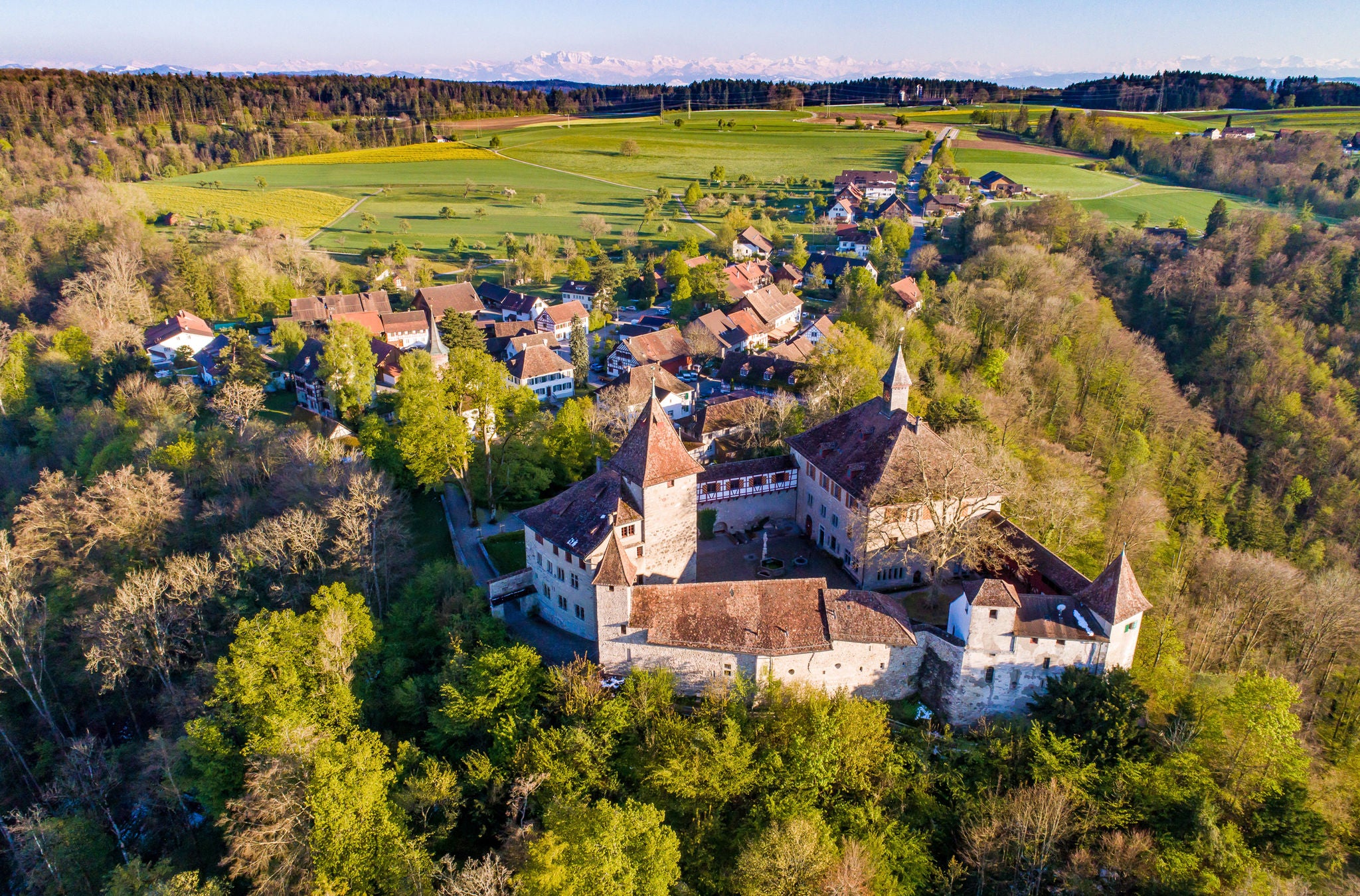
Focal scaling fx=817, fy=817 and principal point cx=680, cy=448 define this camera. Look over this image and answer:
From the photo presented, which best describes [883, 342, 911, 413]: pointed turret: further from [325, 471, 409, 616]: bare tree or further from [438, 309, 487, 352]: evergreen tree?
[438, 309, 487, 352]: evergreen tree

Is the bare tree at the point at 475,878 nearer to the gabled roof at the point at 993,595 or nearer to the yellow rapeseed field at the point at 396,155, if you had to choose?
the gabled roof at the point at 993,595

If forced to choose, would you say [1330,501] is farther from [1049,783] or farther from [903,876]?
[903,876]

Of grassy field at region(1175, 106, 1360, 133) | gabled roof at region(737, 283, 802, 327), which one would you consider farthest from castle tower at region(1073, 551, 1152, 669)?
grassy field at region(1175, 106, 1360, 133)

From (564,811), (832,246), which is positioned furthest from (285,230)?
(564,811)

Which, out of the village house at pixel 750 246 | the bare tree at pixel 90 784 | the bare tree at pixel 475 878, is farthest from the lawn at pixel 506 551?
the village house at pixel 750 246

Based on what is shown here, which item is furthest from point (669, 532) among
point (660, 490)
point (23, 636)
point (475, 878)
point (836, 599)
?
point (23, 636)
